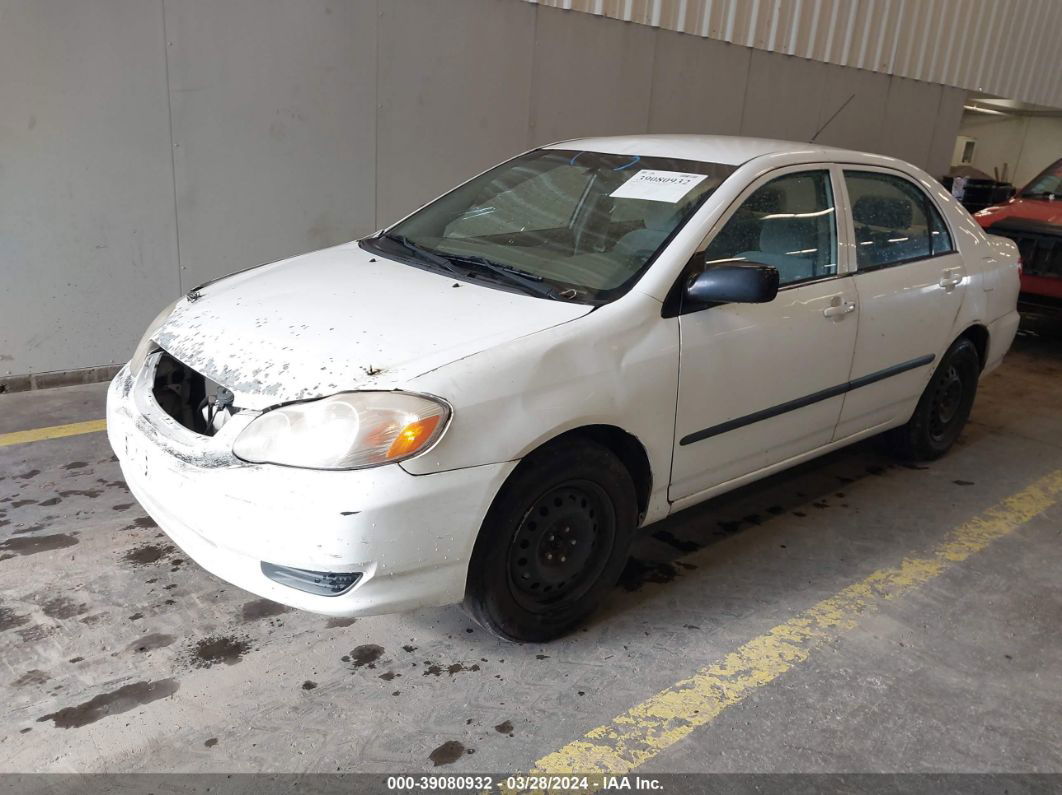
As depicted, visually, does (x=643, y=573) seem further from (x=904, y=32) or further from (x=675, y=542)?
(x=904, y=32)

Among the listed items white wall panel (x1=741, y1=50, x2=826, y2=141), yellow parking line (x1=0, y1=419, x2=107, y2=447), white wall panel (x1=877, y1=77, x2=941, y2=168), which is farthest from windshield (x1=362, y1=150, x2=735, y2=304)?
white wall panel (x1=877, y1=77, x2=941, y2=168)

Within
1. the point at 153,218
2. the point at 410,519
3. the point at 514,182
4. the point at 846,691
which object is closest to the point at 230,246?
the point at 153,218

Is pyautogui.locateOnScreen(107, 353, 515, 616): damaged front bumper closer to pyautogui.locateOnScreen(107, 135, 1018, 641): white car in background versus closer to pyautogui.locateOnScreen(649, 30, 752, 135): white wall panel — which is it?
pyautogui.locateOnScreen(107, 135, 1018, 641): white car in background

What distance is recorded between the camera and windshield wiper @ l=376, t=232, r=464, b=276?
2.92 m

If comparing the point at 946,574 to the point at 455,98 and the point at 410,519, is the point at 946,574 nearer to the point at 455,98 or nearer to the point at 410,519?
Answer: the point at 410,519

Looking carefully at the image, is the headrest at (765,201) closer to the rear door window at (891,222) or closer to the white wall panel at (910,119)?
the rear door window at (891,222)

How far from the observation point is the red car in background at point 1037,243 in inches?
269

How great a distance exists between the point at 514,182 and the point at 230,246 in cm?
244

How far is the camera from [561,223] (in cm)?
308

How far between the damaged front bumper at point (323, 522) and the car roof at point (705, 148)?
1591mm

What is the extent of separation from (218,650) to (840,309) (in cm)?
253

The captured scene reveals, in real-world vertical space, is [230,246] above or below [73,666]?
above

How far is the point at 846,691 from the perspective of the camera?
2543mm

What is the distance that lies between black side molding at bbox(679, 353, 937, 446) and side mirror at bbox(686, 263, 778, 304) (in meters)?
0.47
